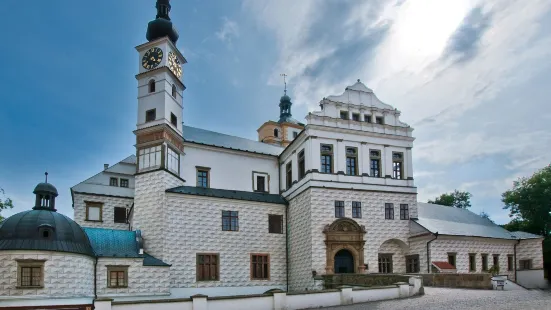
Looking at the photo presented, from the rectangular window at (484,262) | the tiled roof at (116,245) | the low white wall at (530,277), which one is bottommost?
the low white wall at (530,277)

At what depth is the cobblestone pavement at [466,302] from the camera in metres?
17.3

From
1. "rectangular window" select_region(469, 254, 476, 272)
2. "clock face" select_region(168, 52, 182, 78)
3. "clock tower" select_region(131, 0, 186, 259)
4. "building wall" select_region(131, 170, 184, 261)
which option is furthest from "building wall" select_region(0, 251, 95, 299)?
"rectangular window" select_region(469, 254, 476, 272)

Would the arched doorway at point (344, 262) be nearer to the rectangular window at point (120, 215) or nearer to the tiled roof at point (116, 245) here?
the tiled roof at point (116, 245)

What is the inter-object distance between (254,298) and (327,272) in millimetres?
11102

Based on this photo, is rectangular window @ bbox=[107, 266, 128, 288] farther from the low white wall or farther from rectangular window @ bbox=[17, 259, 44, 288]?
the low white wall

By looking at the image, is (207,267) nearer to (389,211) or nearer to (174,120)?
(174,120)

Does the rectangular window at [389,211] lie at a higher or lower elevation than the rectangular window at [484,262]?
higher

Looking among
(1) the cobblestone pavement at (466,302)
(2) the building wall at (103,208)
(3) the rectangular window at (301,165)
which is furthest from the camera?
(2) the building wall at (103,208)

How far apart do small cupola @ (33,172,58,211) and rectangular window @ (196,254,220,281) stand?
8.61 m

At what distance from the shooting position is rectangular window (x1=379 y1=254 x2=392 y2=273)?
104ft

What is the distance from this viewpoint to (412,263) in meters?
31.8

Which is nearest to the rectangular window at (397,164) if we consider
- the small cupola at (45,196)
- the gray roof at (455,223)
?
the gray roof at (455,223)

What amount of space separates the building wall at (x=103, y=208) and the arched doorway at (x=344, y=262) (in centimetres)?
1585

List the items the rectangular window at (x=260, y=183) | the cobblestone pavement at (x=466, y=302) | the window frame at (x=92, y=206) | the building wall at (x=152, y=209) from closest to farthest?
the cobblestone pavement at (x=466, y=302) → the building wall at (x=152, y=209) → the rectangular window at (x=260, y=183) → the window frame at (x=92, y=206)
